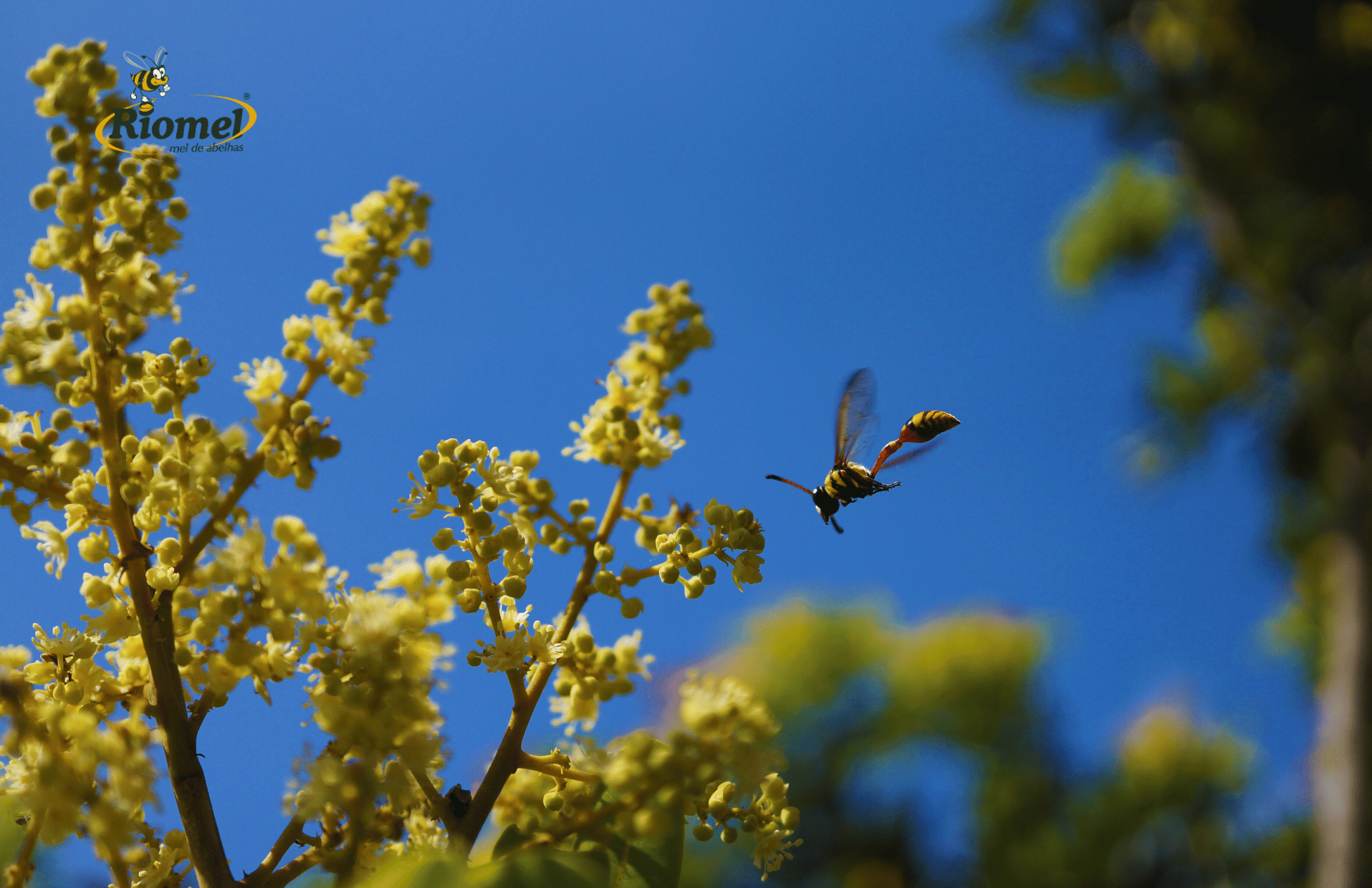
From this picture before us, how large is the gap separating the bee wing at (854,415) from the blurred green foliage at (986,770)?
13.9ft

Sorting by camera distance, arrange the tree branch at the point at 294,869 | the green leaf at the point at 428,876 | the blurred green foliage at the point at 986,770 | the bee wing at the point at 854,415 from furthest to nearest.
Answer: the blurred green foliage at the point at 986,770
the bee wing at the point at 854,415
the tree branch at the point at 294,869
the green leaf at the point at 428,876

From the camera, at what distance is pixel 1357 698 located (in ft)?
12.9

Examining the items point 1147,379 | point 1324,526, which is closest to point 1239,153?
point 1147,379

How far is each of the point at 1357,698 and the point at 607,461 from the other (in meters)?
4.65

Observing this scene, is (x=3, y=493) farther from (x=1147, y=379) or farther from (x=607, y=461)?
(x=1147, y=379)

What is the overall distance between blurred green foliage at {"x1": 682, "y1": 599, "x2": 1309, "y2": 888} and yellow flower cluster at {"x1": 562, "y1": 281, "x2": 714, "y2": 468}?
4.82m

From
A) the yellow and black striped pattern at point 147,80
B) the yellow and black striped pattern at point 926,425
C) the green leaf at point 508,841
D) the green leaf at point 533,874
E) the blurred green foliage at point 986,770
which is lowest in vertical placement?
the green leaf at point 533,874

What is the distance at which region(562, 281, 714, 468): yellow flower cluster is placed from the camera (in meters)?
0.64

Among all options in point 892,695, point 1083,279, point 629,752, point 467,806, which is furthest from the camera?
point 1083,279

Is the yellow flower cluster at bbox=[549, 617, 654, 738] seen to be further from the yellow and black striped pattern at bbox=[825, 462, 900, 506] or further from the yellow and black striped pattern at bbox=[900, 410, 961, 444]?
the yellow and black striped pattern at bbox=[900, 410, 961, 444]

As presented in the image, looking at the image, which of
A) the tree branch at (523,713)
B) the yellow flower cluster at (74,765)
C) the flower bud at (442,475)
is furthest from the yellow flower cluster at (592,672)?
the yellow flower cluster at (74,765)

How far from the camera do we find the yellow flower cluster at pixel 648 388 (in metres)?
0.64

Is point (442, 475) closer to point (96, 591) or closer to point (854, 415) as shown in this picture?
point (96, 591)

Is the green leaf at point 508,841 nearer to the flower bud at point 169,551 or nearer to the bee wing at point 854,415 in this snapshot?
the flower bud at point 169,551
